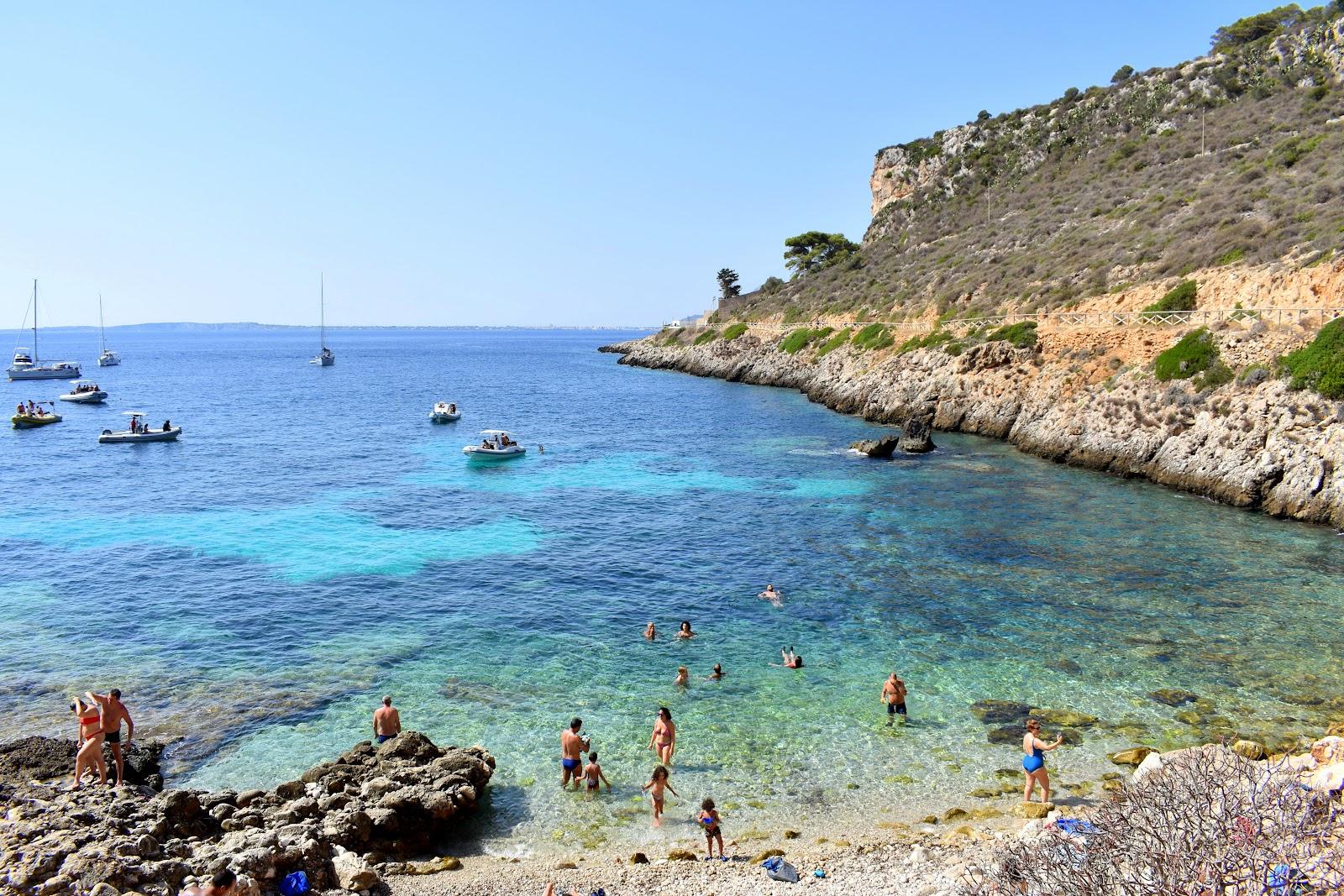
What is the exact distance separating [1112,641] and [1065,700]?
417 centimetres

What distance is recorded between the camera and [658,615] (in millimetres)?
24375

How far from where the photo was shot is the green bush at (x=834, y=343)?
8412 cm

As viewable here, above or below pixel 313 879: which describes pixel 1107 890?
above

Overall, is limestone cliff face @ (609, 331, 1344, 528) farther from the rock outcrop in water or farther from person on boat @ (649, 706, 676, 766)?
the rock outcrop in water

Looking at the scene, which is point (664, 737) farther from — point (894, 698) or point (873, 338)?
point (873, 338)

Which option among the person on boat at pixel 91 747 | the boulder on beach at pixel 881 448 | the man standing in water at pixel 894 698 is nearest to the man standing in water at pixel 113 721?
the person on boat at pixel 91 747

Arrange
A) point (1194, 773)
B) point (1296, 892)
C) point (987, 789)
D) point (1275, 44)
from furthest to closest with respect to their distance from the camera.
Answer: point (1275, 44) → point (987, 789) → point (1194, 773) → point (1296, 892)

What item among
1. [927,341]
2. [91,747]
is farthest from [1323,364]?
[91,747]

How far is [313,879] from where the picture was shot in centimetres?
1120

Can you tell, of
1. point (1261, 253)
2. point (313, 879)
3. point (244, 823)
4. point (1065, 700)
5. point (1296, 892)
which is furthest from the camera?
point (1261, 253)

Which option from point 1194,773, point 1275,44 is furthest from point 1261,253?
point 1275,44

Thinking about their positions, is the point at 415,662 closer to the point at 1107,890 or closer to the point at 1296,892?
the point at 1107,890

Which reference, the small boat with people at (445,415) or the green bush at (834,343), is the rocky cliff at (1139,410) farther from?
the small boat with people at (445,415)

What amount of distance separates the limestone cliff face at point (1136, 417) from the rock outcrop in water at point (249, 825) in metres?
33.8
